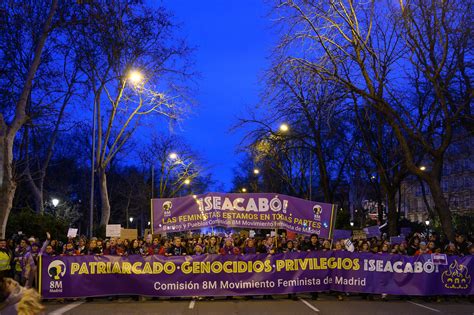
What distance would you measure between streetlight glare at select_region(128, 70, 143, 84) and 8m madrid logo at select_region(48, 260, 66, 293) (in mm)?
14394

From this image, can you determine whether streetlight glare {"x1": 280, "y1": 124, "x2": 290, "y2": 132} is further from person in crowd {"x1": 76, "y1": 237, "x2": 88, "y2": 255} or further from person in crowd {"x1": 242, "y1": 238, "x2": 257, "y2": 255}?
person in crowd {"x1": 76, "y1": 237, "x2": 88, "y2": 255}

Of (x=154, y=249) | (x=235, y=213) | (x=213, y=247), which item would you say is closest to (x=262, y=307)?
(x=235, y=213)

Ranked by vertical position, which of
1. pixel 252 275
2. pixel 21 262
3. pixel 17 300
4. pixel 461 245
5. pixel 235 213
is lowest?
pixel 252 275

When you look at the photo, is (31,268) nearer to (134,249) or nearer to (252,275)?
(134,249)

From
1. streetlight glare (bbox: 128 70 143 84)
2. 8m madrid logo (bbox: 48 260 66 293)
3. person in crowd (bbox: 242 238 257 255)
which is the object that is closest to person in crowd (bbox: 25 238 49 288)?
8m madrid logo (bbox: 48 260 66 293)

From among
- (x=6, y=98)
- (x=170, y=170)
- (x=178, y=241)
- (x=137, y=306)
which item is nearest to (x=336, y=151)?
(x=170, y=170)

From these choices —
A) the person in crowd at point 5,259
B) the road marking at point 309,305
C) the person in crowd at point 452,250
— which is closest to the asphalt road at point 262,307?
the road marking at point 309,305

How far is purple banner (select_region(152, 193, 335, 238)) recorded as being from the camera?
51.5 ft

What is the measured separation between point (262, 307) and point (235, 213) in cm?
335

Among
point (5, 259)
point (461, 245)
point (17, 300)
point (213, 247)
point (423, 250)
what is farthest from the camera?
point (213, 247)

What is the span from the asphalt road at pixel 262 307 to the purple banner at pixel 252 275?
0.31m

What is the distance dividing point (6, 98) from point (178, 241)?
17731mm

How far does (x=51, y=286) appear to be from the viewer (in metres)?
14.4

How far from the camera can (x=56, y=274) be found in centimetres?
1449
